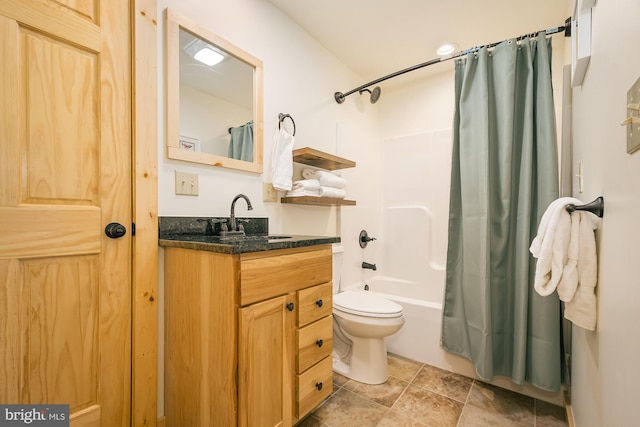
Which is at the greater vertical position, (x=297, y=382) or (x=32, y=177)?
(x=32, y=177)

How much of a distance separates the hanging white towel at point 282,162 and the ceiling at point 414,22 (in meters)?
0.88

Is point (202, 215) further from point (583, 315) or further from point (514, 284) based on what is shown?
point (514, 284)

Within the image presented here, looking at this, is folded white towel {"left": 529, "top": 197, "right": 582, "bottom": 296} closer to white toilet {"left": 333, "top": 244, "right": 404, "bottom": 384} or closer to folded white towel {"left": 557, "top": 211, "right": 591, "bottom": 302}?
folded white towel {"left": 557, "top": 211, "right": 591, "bottom": 302}

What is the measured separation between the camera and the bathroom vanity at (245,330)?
976mm

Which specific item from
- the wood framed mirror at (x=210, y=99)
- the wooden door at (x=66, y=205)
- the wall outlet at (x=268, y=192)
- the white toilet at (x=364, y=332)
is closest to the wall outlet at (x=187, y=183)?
the wood framed mirror at (x=210, y=99)

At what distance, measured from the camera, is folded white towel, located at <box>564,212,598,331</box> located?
0.88 m

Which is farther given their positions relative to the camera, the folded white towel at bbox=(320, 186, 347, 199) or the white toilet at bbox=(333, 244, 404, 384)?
the folded white towel at bbox=(320, 186, 347, 199)

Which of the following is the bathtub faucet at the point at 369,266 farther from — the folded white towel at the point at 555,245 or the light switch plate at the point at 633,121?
the light switch plate at the point at 633,121

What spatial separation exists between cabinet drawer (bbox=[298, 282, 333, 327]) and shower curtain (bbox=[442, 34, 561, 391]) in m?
1.04

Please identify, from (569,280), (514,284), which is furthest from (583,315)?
(514,284)

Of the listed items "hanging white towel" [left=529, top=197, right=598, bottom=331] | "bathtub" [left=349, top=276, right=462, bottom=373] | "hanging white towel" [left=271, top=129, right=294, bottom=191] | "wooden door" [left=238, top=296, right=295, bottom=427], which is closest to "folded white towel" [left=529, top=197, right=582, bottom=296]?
"hanging white towel" [left=529, top=197, right=598, bottom=331]

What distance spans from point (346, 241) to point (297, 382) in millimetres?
1345

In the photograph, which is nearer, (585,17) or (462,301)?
(585,17)

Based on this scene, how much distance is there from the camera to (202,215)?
140cm
